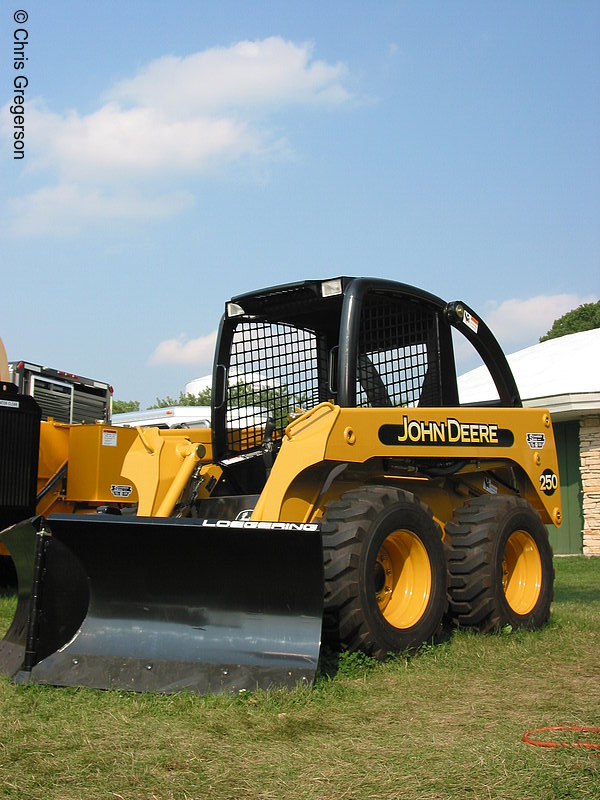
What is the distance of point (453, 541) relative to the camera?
6.27m

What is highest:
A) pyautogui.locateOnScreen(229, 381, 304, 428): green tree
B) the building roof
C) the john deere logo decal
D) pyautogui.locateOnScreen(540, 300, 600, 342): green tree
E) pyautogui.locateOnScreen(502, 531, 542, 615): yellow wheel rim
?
pyautogui.locateOnScreen(540, 300, 600, 342): green tree

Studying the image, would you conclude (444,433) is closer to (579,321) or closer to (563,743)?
(563,743)

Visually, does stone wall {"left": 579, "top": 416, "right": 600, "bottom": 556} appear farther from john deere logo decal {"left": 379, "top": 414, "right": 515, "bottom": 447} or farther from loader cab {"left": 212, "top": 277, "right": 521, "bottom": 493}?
john deere logo decal {"left": 379, "top": 414, "right": 515, "bottom": 447}

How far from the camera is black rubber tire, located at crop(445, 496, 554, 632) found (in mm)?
6109

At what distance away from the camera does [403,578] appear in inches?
226

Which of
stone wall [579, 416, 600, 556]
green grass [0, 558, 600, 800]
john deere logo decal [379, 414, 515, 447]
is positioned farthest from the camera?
stone wall [579, 416, 600, 556]

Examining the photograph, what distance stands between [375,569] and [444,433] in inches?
43.5

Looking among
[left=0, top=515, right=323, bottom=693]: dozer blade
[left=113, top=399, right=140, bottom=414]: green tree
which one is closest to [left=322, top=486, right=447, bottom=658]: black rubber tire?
[left=0, top=515, right=323, bottom=693]: dozer blade

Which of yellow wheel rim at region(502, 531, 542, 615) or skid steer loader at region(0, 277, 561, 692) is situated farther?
yellow wheel rim at region(502, 531, 542, 615)

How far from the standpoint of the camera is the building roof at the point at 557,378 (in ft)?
51.9

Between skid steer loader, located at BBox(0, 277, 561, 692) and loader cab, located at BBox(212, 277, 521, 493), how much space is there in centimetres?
2

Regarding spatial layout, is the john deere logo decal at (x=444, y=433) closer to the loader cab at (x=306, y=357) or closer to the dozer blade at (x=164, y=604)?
the loader cab at (x=306, y=357)

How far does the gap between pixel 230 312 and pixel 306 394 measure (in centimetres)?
89

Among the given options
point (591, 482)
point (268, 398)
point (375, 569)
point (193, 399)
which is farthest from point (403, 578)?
point (193, 399)
